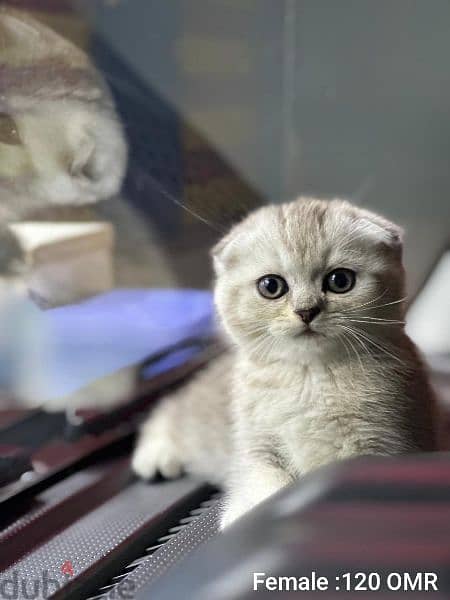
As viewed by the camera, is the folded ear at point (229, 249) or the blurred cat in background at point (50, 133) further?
the blurred cat in background at point (50, 133)

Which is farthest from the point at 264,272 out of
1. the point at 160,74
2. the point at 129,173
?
the point at 160,74

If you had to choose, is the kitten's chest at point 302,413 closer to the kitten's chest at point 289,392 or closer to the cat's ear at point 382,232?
the kitten's chest at point 289,392

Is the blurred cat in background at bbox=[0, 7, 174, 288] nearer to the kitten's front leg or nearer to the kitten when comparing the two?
the kitten

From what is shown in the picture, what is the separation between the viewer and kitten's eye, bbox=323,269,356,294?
651 mm

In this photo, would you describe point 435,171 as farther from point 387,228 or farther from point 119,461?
point 119,461

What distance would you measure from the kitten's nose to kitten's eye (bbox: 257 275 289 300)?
0.13ft

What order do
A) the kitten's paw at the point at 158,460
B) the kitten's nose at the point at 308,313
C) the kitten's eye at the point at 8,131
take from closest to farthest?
the kitten's nose at the point at 308,313 < the kitten's eye at the point at 8,131 < the kitten's paw at the point at 158,460

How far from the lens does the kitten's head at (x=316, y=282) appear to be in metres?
0.65

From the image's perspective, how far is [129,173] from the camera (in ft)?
3.22

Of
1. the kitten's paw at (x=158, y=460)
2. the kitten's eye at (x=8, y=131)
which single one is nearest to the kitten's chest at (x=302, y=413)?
the kitten's paw at (x=158, y=460)

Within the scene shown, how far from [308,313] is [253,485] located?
7.5 inches

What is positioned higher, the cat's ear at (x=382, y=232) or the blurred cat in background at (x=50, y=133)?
the blurred cat in background at (x=50, y=133)

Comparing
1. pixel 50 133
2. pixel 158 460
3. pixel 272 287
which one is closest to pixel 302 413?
pixel 272 287

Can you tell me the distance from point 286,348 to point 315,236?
12 cm
